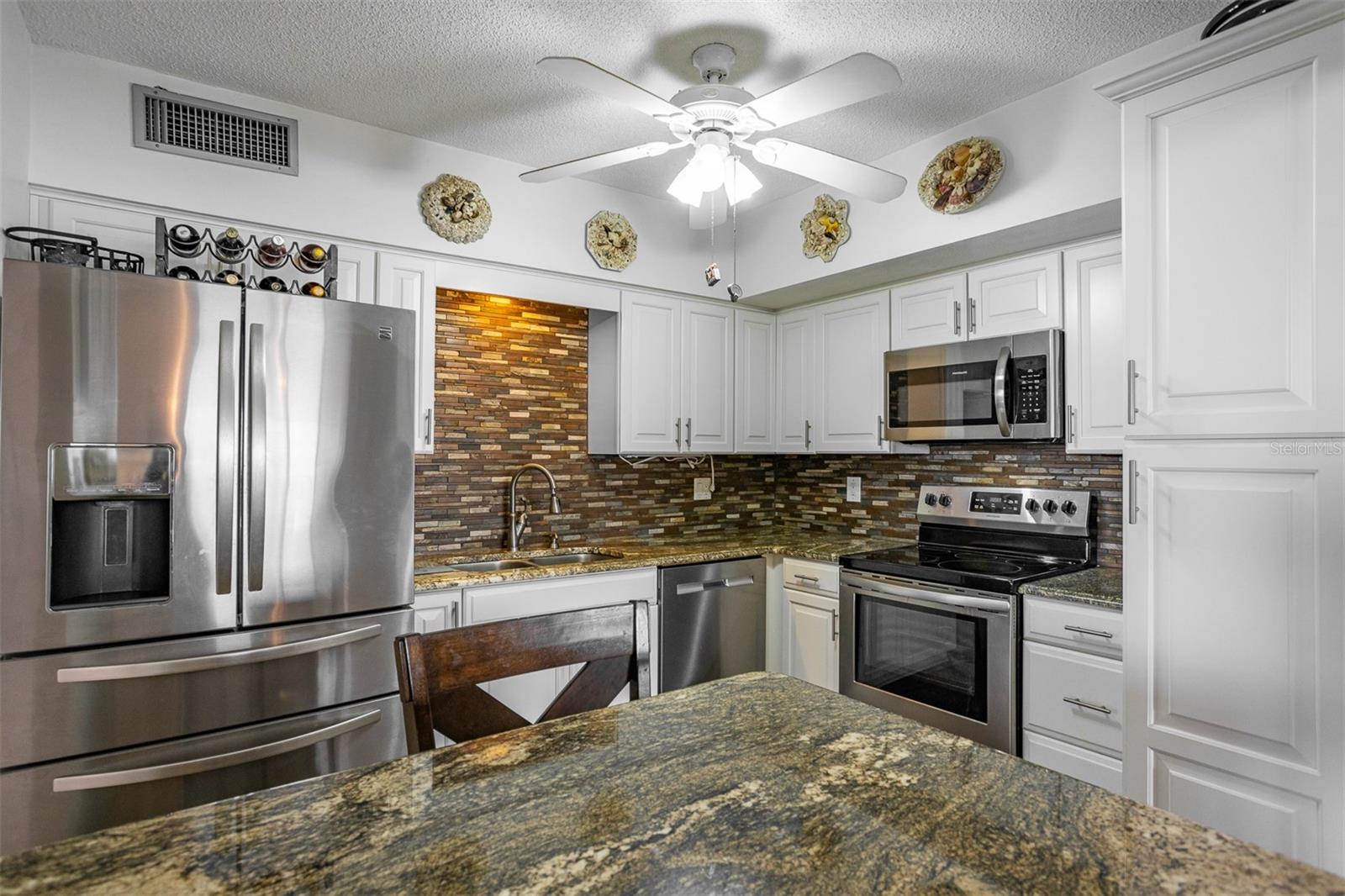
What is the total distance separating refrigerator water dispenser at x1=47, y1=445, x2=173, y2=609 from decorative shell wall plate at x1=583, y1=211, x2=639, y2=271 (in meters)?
1.91

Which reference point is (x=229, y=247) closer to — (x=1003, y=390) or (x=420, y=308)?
(x=420, y=308)

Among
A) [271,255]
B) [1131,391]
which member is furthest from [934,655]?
[271,255]

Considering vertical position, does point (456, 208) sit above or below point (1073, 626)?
above

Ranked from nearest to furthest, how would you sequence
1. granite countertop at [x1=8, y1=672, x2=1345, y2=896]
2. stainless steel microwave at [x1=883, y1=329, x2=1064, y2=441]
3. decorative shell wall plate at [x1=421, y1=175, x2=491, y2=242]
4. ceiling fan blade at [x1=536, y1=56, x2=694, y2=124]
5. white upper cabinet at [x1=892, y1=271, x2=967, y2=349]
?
granite countertop at [x1=8, y1=672, x2=1345, y2=896] < ceiling fan blade at [x1=536, y1=56, x2=694, y2=124] < stainless steel microwave at [x1=883, y1=329, x2=1064, y2=441] < decorative shell wall plate at [x1=421, y1=175, x2=491, y2=242] < white upper cabinet at [x1=892, y1=271, x2=967, y2=349]

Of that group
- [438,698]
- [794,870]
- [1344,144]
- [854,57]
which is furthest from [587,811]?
[1344,144]

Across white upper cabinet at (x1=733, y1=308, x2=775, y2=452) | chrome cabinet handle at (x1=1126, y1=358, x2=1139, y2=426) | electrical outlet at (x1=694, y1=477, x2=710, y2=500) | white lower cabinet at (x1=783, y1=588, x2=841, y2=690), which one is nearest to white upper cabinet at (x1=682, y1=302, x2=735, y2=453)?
white upper cabinet at (x1=733, y1=308, x2=775, y2=452)

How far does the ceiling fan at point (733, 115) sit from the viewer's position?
168 cm

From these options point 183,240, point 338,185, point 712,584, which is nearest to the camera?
point 183,240

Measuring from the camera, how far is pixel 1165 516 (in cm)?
181

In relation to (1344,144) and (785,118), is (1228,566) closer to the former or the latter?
(1344,144)

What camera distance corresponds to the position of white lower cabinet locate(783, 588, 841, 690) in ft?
10.3

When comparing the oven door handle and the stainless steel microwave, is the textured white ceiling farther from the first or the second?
the oven door handle

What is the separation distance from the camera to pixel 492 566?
9.87 feet

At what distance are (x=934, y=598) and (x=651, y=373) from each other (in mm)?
1614
